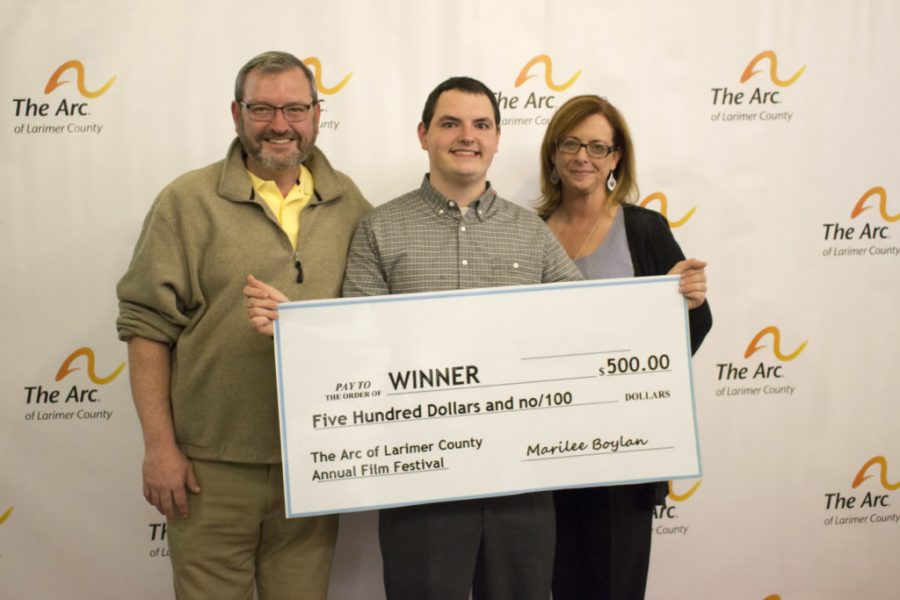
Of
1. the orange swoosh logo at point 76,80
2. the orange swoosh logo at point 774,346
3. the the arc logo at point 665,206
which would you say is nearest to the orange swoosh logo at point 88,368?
the orange swoosh logo at point 76,80

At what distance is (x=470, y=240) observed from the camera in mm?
1567

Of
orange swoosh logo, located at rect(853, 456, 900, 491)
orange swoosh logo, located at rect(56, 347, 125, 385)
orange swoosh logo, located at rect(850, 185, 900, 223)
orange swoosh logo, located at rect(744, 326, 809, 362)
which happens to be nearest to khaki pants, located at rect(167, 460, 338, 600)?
orange swoosh logo, located at rect(56, 347, 125, 385)

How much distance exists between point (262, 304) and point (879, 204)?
2.18 metres

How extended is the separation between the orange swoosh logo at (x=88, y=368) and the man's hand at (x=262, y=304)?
0.94 meters

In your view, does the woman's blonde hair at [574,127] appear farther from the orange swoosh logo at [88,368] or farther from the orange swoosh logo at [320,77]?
the orange swoosh logo at [88,368]

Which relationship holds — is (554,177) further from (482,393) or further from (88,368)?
(88,368)

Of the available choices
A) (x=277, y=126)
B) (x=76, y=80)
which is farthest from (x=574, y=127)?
(x=76, y=80)

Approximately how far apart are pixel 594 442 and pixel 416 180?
106cm

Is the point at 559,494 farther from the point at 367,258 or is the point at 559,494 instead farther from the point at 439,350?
the point at 367,258

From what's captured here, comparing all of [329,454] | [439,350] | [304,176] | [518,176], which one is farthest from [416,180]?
[329,454]

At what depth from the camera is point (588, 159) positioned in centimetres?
182

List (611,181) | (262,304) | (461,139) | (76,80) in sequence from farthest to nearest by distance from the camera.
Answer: (76,80) < (611,181) < (461,139) < (262,304)

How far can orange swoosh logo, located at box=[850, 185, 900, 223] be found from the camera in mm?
2363

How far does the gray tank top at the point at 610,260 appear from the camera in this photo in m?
1.77
